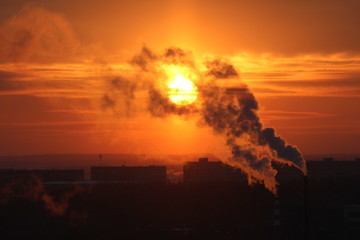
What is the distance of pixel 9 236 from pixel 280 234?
70.1ft

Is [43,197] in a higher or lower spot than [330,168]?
lower

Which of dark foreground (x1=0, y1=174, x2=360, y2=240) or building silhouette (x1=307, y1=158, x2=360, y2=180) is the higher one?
building silhouette (x1=307, y1=158, x2=360, y2=180)

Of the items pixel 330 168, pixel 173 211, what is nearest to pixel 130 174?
pixel 330 168

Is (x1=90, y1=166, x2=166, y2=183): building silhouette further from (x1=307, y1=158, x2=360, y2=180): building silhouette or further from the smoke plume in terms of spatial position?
the smoke plume

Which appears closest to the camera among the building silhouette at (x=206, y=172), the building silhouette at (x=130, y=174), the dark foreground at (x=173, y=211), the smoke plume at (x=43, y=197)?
the dark foreground at (x=173, y=211)

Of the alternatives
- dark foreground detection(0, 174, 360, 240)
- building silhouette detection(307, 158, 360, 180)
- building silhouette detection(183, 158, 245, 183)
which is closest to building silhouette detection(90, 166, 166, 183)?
building silhouette detection(183, 158, 245, 183)

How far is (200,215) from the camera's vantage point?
71.0 m

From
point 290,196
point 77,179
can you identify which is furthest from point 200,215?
point 77,179

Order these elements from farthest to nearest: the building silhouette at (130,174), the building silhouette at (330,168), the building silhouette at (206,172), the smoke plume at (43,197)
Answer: the building silhouette at (130,174), the building silhouette at (330,168), the building silhouette at (206,172), the smoke plume at (43,197)

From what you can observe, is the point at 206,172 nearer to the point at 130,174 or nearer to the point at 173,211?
the point at 130,174

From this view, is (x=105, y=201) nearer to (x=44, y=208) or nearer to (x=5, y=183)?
(x=44, y=208)

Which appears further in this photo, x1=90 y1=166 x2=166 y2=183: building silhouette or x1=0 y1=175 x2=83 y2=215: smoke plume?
x1=90 y1=166 x2=166 y2=183: building silhouette

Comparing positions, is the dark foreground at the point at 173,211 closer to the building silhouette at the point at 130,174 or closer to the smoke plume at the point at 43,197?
the smoke plume at the point at 43,197

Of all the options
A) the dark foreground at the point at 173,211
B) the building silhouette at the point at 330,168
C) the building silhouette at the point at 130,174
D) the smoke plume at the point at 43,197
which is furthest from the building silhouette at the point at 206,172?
the smoke plume at the point at 43,197
